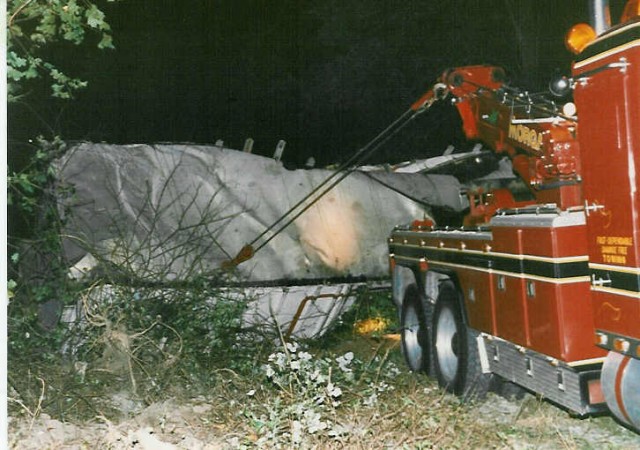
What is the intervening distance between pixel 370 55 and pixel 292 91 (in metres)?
2.23

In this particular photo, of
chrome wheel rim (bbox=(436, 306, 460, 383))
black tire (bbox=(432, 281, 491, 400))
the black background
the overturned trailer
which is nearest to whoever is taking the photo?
black tire (bbox=(432, 281, 491, 400))

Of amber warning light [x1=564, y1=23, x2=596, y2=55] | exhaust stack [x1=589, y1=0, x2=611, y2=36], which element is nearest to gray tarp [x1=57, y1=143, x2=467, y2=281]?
amber warning light [x1=564, y1=23, x2=596, y2=55]

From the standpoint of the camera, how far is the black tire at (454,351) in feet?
22.5

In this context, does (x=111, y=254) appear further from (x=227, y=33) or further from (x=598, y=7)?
(x=227, y=33)

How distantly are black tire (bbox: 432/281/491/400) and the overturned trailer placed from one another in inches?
90.2

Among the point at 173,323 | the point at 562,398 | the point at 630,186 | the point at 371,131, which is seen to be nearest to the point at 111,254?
the point at 173,323

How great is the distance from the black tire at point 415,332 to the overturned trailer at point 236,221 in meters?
1.49

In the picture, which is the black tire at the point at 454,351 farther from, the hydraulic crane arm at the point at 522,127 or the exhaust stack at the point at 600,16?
the exhaust stack at the point at 600,16

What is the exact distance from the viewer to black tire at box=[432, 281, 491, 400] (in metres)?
6.85

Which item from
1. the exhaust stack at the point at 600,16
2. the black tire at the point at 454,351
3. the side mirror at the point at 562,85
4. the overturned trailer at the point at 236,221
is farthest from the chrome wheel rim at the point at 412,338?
the exhaust stack at the point at 600,16

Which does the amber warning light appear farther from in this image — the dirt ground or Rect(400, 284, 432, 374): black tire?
Rect(400, 284, 432, 374): black tire

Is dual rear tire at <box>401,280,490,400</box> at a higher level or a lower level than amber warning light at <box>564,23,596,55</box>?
lower

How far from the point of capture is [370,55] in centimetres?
1838

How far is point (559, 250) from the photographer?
5016 millimetres
